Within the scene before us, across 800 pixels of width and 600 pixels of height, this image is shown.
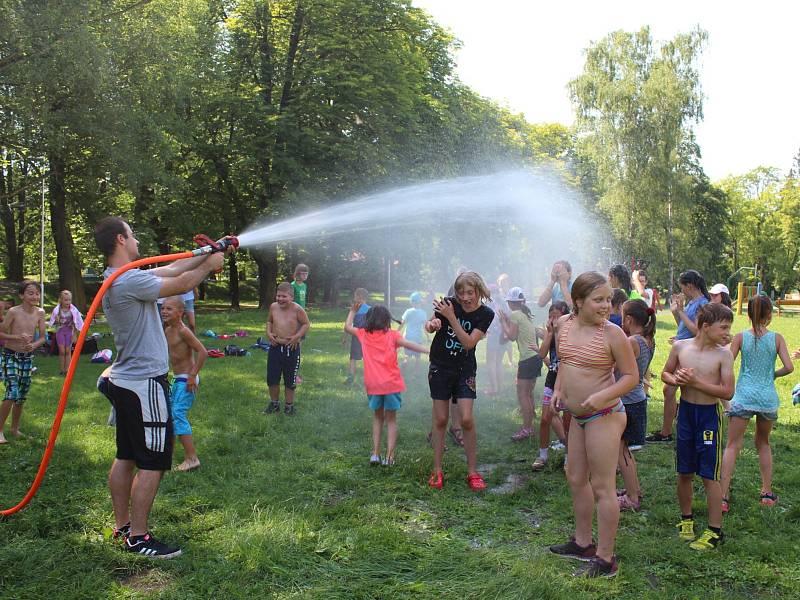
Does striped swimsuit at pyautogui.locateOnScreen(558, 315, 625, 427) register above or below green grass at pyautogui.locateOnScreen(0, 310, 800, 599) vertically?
above

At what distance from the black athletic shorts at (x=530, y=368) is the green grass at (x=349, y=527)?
0.80 m

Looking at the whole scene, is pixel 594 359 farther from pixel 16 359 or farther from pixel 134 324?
pixel 16 359

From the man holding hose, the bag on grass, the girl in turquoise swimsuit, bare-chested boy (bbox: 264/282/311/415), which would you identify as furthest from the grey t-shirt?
the bag on grass

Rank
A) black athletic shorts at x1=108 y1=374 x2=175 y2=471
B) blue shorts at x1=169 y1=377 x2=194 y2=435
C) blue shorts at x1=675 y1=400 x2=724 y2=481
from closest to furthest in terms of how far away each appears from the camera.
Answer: black athletic shorts at x1=108 y1=374 x2=175 y2=471 < blue shorts at x1=675 y1=400 x2=724 y2=481 < blue shorts at x1=169 y1=377 x2=194 y2=435

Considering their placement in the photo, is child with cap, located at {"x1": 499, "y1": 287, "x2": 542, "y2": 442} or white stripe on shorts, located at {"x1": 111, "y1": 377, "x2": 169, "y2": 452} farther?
child with cap, located at {"x1": 499, "y1": 287, "x2": 542, "y2": 442}

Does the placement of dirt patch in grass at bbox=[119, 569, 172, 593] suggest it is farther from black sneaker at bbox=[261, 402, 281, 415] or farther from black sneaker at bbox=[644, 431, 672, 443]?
black sneaker at bbox=[644, 431, 672, 443]

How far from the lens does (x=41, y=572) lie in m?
4.21

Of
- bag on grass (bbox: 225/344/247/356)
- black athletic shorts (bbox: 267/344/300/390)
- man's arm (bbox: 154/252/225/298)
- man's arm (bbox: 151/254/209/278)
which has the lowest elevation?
bag on grass (bbox: 225/344/247/356)

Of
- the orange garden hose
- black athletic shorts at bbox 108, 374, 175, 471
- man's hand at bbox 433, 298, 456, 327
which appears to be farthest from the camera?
man's hand at bbox 433, 298, 456, 327

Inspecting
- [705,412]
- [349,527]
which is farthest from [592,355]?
[349,527]

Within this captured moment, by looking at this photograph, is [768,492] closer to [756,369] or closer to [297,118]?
[756,369]

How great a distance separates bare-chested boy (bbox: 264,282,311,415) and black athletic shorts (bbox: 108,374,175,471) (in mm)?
4576

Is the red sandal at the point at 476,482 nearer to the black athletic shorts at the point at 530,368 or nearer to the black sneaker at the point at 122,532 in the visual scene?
the black athletic shorts at the point at 530,368

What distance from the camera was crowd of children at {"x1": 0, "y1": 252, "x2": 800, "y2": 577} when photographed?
14.1 ft
